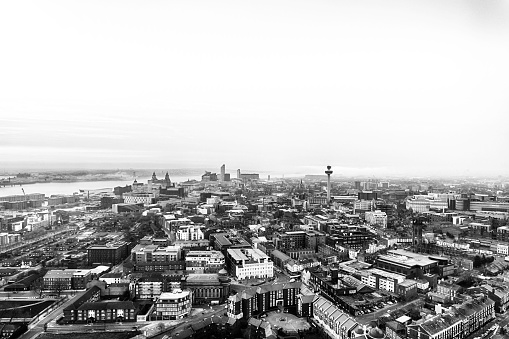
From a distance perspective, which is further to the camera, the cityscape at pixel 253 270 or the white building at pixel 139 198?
the white building at pixel 139 198

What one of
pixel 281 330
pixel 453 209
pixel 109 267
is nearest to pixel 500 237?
pixel 453 209

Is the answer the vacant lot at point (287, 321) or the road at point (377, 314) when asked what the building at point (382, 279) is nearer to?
the road at point (377, 314)

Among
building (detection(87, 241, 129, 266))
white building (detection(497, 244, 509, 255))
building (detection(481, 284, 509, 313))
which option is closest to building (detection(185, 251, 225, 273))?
building (detection(87, 241, 129, 266))

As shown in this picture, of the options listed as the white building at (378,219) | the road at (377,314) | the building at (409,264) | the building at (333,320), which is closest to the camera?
the building at (333,320)

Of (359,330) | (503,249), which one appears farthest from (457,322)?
(503,249)

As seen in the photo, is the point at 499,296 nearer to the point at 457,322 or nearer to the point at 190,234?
the point at 457,322

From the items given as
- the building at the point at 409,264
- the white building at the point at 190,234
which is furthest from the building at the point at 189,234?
the building at the point at 409,264

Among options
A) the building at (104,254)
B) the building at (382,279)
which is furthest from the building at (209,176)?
the building at (382,279)

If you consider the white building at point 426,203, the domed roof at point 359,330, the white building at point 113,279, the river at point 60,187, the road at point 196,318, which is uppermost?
the river at point 60,187

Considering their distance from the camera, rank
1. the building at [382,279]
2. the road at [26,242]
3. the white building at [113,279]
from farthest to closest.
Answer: the road at [26,242], the white building at [113,279], the building at [382,279]

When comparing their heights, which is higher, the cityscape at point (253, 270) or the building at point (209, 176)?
the building at point (209, 176)

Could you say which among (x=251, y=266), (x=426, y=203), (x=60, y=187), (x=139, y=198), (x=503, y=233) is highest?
(x=60, y=187)

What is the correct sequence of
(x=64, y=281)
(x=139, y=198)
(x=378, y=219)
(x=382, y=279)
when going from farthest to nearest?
1. (x=139, y=198)
2. (x=378, y=219)
3. (x=382, y=279)
4. (x=64, y=281)
